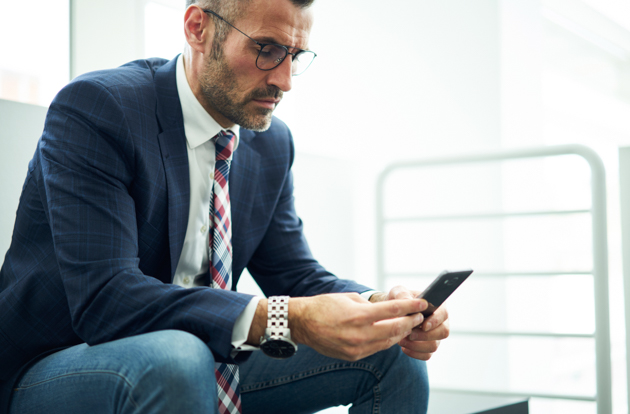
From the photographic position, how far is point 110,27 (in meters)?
1.31

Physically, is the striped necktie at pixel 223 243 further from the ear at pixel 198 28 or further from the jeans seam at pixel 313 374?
the ear at pixel 198 28

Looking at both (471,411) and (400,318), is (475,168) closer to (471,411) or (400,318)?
(471,411)

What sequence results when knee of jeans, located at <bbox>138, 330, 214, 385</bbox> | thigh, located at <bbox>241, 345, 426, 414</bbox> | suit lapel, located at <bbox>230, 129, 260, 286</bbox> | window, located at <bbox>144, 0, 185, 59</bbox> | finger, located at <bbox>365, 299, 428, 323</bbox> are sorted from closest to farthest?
knee of jeans, located at <bbox>138, 330, 214, 385</bbox>, finger, located at <bbox>365, 299, 428, 323</bbox>, thigh, located at <bbox>241, 345, 426, 414</bbox>, suit lapel, located at <bbox>230, 129, 260, 286</bbox>, window, located at <bbox>144, 0, 185, 59</bbox>

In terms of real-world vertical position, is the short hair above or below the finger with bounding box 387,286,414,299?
above

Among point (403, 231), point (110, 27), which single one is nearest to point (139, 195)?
point (110, 27)

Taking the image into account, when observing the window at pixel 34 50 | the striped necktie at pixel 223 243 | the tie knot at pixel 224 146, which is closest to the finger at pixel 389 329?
the striped necktie at pixel 223 243

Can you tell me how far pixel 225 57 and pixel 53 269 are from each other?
0.48 m

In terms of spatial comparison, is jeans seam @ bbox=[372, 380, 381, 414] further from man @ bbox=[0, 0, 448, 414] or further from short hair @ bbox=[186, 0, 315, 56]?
short hair @ bbox=[186, 0, 315, 56]

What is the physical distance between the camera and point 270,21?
39.9 inches

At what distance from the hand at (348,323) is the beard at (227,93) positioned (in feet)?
1.37

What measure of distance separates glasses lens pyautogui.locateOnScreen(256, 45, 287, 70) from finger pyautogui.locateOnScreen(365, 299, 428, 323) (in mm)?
510

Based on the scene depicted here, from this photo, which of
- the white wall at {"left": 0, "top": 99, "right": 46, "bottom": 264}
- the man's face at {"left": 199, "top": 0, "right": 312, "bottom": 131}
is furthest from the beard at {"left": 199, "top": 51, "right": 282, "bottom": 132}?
the white wall at {"left": 0, "top": 99, "right": 46, "bottom": 264}

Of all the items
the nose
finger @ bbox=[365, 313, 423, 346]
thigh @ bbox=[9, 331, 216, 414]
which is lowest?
thigh @ bbox=[9, 331, 216, 414]

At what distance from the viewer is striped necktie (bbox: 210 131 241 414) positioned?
97 centimetres
